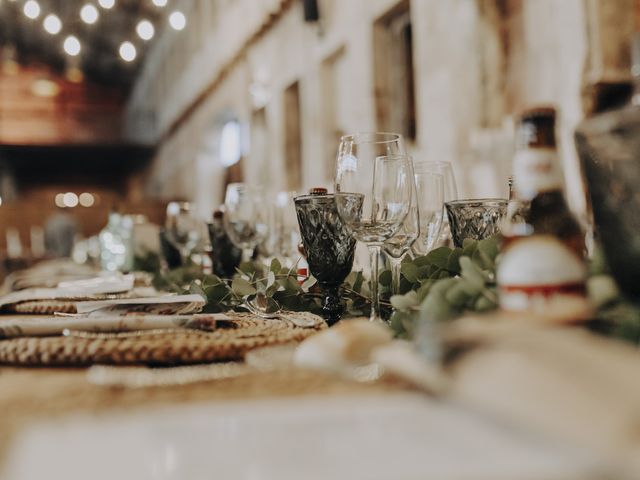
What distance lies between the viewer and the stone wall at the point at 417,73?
3.18 m

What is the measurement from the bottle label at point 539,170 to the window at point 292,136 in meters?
6.85

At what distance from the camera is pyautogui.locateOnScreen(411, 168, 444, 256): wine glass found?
3.94 feet

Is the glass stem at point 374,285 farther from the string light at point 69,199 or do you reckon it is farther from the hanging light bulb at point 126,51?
the string light at point 69,199

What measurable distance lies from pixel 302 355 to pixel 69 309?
0.65 meters

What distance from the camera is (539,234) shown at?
21.9 inches

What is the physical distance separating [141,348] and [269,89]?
743cm

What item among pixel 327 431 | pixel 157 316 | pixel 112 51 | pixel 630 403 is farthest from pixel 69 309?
pixel 112 51

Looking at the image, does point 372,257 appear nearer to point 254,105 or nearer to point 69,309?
point 69,309

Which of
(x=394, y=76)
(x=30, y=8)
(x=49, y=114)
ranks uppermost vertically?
(x=49, y=114)

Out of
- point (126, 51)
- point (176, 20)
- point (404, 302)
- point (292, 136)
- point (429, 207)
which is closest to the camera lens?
point (404, 302)

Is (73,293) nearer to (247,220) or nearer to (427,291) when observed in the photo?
(247,220)

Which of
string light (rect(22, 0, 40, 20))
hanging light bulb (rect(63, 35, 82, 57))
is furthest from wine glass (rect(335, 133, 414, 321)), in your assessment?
hanging light bulb (rect(63, 35, 82, 57))

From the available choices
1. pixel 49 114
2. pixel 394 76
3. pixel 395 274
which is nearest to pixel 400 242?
pixel 395 274

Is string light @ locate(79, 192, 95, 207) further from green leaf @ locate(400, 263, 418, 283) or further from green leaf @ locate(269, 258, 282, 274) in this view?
green leaf @ locate(400, 263, 418, 283)
